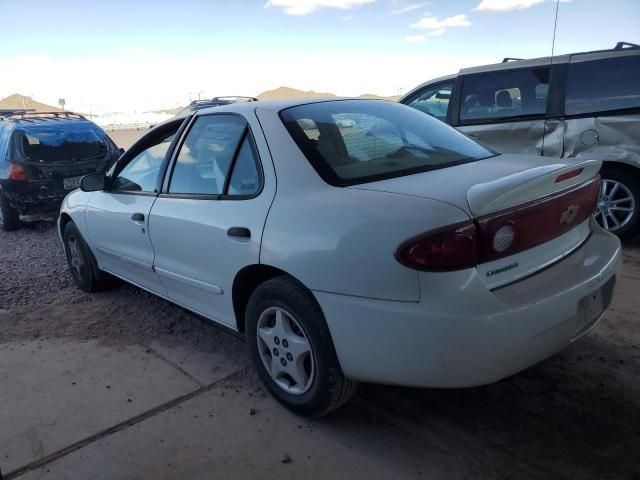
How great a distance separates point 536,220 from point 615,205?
3.52 meters

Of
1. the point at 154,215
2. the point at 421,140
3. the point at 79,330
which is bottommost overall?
the point at 79,330

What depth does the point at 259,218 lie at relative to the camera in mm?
2570

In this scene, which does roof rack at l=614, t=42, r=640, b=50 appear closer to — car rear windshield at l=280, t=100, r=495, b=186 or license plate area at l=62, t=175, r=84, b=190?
car rear windshield at l=280, t=100, r=495, b=186

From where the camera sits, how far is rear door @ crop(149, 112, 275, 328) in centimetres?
266

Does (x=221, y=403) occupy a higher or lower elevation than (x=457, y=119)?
lower

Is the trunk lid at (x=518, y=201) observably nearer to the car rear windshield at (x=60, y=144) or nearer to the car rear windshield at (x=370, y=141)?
the car rear windshield at (x=370, y=141)

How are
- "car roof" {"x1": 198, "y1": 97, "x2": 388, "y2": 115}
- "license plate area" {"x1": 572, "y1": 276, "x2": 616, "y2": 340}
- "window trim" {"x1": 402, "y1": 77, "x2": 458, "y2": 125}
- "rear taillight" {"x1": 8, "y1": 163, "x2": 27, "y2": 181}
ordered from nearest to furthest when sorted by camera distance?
"license plate area" {"x1": 572, "y1": 276, "x2": 616, "y2": 340}
"car roof" {"x1": 198, "y1": 97, "x2": 388, "y2": 115}
"window trim" {"x1": 402, "y1": 77, "x2": 458, "y2": 125}
"rear taillight" {"x1": 8, "y1": 163, "x2": 27, "y2": 181}

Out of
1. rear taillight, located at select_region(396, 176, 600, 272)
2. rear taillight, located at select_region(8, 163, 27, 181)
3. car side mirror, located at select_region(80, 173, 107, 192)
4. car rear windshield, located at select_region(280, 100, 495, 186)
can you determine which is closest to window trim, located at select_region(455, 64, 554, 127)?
car rear windshield, located at select_region(280, 100, 495, 186)

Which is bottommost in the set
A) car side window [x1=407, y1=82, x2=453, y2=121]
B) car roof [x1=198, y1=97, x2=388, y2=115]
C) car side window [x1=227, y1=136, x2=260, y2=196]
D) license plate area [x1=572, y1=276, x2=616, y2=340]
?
license plate area [x1=572, y1=276, x2=616, y2=340]

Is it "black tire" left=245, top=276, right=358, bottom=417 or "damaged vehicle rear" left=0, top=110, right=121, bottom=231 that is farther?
"damaged vehicle rear" left=0, top=110, right=121, bottom=231

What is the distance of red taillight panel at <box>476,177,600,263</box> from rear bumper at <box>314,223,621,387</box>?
0.14m

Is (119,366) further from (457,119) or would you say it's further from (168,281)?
(457,119)

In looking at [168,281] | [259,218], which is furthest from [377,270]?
[168,281]

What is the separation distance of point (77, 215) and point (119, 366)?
1.65 m
